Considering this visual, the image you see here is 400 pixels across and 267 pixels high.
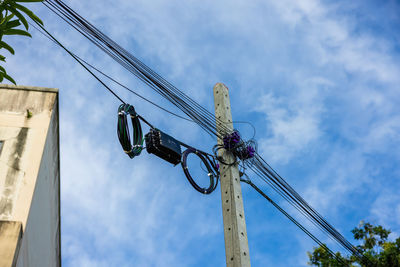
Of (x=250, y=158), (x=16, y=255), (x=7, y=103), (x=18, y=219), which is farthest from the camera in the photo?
(x=250, y=158)

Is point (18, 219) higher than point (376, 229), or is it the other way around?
point (376, 229)

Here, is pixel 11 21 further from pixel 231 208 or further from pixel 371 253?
pixel 371 253

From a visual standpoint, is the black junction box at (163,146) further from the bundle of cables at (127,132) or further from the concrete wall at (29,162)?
the concrete wall at (29,162)

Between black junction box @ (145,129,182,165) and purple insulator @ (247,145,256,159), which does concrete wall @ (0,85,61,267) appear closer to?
black junction box @ (145,129,182,165)

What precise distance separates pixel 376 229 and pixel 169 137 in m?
13.4

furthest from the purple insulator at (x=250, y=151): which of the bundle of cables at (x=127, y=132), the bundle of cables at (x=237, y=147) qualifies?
the bundle of cables at (x=127, y=132)

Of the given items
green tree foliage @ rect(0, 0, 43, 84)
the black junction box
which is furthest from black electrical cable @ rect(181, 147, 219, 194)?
green tree foliage @ rect(0, 0, 43, 84)

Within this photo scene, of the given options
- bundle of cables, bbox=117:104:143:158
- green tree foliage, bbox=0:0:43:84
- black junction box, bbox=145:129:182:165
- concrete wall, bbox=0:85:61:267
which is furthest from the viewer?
black junction box, bbox=145:129:182:165

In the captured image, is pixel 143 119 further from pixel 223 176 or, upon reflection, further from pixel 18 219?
pixel 18 219

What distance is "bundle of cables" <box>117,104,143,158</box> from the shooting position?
24.9ft

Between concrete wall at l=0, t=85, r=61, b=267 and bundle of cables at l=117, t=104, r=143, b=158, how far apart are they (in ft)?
4.30

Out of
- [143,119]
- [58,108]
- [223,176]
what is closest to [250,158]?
[223,176]

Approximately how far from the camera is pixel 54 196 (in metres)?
8.95

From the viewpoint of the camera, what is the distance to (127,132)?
7.63 metres
